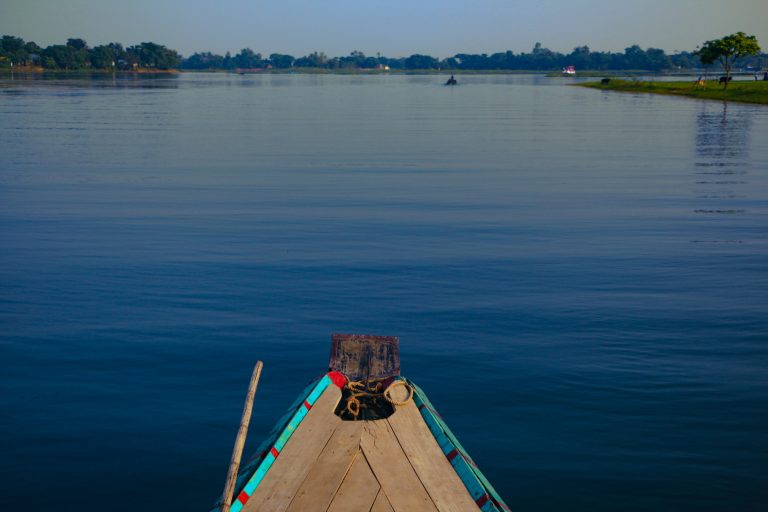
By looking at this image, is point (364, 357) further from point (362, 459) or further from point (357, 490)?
point (357, 490)

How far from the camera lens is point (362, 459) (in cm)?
711

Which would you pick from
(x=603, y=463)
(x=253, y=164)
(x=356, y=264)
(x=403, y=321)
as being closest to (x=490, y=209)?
(x=356, y=264)

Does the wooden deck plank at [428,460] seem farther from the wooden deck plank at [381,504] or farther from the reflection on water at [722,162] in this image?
the reflection on water at [722,162]

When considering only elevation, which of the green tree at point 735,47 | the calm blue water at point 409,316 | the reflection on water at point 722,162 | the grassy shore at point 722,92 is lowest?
the calm blue water at point 409,316

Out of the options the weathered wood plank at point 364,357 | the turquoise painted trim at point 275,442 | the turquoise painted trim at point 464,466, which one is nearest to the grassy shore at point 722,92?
the weathered wood plank at point 364,357

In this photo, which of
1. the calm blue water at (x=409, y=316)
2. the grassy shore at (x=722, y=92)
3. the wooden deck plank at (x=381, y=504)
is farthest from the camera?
the grassy shore at (x=722, y=92)

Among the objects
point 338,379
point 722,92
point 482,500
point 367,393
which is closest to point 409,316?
point 338,379

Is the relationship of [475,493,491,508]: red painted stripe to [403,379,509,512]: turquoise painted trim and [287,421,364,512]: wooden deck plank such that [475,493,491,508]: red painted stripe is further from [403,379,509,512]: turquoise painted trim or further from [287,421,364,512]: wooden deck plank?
[287,421,364,512]: wooden deck plank

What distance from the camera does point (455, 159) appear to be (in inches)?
1304

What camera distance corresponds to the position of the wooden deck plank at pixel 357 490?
6.37m

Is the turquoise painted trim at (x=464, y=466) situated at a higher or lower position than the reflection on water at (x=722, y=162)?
lower

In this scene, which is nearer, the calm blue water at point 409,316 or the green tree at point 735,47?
the calm blue water at point 409,316

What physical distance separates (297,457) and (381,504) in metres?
1.07

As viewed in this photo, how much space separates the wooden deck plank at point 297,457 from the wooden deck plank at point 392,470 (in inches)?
15.9
